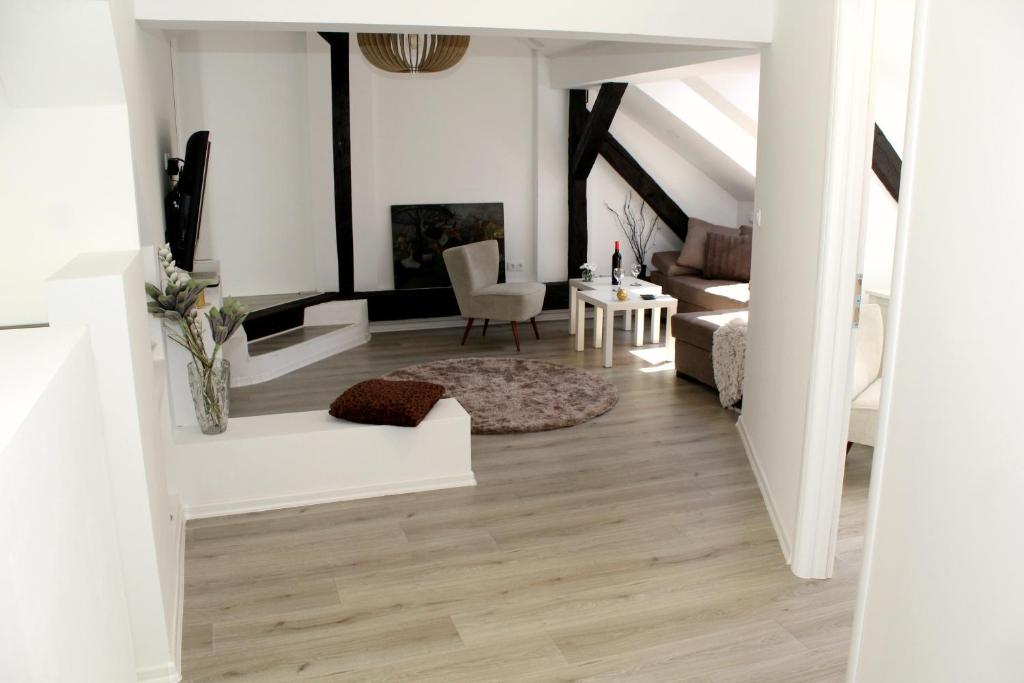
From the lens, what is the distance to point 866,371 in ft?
13.6

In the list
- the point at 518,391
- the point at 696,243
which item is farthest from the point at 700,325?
the point at 696,243

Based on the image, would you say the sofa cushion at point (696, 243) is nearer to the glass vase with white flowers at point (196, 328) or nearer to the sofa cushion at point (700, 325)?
the sofa cushion at point (700, 325)

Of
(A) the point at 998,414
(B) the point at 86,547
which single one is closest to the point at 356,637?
(B) the point at 86,547

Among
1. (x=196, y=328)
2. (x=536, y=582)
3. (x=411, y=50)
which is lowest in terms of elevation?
(x=536, y=582)

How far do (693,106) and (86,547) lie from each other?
6462mm

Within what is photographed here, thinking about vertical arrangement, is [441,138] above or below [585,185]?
above

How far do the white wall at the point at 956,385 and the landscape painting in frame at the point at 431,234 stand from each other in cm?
580

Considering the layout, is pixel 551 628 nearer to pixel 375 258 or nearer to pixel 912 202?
pixel 912 202

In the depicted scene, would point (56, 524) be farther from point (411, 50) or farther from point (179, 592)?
point (411, 50)

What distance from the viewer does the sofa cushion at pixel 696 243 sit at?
7.63 m

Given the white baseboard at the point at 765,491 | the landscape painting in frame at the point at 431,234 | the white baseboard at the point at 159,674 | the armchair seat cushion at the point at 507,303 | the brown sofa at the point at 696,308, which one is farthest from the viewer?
the landscape painting in frame at the point at 431,234

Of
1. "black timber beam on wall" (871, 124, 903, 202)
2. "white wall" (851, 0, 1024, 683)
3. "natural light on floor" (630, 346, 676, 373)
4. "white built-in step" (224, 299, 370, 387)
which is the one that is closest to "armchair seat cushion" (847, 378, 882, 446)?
"black timber beam on wall" (871, 124, 903, 202)

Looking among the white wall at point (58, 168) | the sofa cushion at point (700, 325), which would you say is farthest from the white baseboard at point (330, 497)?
the sofa cushion at point (700, 325)

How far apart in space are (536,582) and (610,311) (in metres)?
3.37
